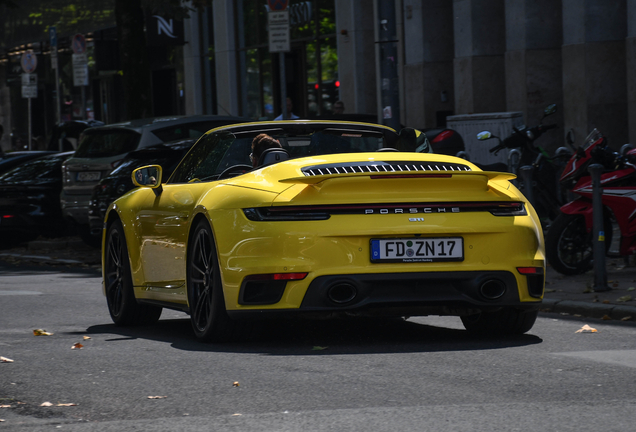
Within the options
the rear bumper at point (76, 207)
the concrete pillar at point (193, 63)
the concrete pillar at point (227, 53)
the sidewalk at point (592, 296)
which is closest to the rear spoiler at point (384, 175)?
the sidewalk at point (592, 296)

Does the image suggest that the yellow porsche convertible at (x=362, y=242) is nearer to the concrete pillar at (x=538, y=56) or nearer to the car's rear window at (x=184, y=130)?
the car's rear window at (x=184, y=130)

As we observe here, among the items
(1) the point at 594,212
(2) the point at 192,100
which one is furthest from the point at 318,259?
(2) the point at 192,100

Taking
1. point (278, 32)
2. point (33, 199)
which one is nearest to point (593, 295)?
point (278, 32)

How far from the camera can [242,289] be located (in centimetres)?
665

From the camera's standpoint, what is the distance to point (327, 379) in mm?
5824

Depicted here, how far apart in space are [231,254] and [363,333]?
1.32m

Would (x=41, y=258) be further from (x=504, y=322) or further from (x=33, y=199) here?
(x=504, y=322)

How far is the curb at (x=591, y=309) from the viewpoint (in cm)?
852

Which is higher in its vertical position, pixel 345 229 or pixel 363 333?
pixel 345 229

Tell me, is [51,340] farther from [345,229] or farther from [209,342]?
[345,229]

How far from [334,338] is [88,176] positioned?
376 inches

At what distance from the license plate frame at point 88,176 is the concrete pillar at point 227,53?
15.3 metres

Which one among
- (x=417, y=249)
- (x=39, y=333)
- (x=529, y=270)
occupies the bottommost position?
(x=39, y=333)

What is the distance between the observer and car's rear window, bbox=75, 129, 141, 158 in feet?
52.4
